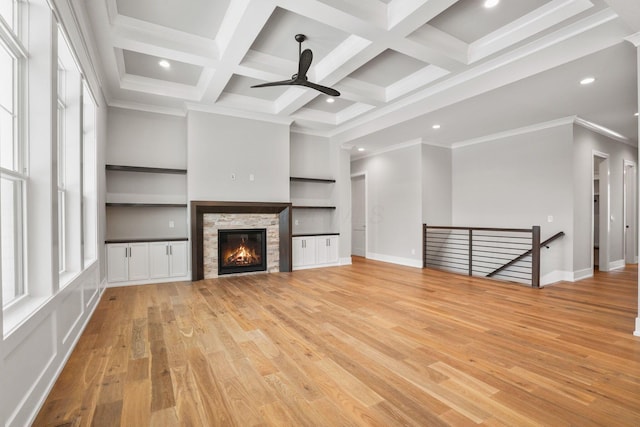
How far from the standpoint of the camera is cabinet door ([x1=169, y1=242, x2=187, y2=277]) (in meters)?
5.49

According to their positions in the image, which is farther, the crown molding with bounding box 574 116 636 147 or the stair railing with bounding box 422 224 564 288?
the stair railing with bounding box 422 224 564 288

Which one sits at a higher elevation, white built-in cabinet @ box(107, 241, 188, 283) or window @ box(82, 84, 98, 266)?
window @ box(82, 84, 98, 266)

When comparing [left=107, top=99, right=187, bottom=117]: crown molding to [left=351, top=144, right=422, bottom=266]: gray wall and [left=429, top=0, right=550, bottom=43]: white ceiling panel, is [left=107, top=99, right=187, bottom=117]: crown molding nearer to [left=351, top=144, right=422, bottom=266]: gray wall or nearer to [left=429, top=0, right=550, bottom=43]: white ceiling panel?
[left=429, top=0, right=550, bottom=43]: white ceiling panel

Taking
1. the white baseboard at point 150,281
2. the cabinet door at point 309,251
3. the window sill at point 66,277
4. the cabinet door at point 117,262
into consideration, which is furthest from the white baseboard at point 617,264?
the cabinet door at point 117,262

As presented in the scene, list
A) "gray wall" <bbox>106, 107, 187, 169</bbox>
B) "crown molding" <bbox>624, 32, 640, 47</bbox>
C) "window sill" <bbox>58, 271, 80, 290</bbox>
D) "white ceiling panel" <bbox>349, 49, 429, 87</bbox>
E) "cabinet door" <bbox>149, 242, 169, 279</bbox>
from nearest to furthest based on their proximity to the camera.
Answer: "window sill" <bbox>58, 271, 80, 290</bbox> → "crown molding" <bbox>624, 32, 640, 47</bbox> → "white ceiling panel" <bbox>349, 49, 429, 87</bbox> → "cabinet door" <bbox>149, 242, 169, 279</bbox> → "gray wall" <bbox>106, 107, 187, 169</bbox>

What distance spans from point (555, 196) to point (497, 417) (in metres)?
5.39

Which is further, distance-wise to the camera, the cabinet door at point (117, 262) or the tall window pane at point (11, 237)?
the cabinet door at point (117, 262)

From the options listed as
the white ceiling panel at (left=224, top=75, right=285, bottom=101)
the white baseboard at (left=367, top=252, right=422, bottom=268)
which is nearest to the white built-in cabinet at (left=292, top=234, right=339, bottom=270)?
the white baseboard at (left=367, top=252, right=422, bottom=268)

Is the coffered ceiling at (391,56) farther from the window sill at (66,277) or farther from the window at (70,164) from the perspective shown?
the window sill at (66,277)

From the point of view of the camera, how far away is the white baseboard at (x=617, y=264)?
660cm

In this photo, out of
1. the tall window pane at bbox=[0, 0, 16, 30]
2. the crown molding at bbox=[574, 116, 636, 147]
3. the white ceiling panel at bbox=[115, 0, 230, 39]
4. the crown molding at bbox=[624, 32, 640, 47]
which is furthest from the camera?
the crown molding at bbox=[574, 116, 636, 147]

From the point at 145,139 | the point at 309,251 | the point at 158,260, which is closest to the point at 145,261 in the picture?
the point at 158,260

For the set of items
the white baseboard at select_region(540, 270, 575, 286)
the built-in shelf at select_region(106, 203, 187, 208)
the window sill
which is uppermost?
the built-in shelf at select_region(106, 203, 187, 208)

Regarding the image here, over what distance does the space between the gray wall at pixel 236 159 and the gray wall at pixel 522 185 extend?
13.9ft
